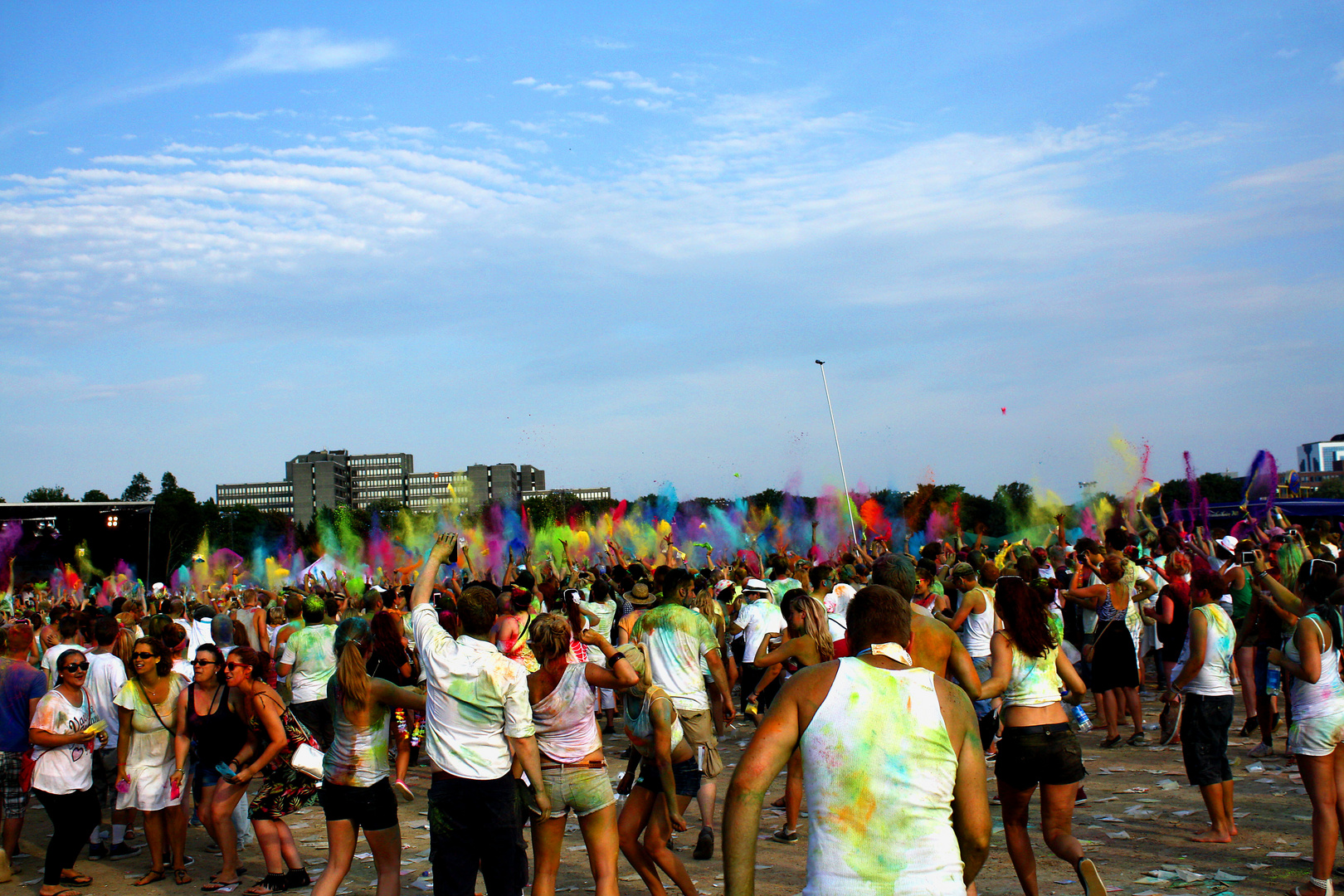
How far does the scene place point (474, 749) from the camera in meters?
4.92

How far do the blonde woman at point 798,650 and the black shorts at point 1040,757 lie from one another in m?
1.44

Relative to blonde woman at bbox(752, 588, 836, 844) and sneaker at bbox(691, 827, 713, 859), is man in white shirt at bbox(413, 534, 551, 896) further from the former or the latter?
blonde woman at bbox(752, 588, 836, 844)

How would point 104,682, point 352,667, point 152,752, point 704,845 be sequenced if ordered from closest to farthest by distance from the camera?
point 352,667 < point 704,845 < point 152,752 < point 104,682

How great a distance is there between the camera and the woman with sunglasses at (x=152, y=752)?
7.04 metres

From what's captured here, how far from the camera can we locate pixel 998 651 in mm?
5543

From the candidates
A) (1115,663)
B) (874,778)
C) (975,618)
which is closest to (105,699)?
(975,618)

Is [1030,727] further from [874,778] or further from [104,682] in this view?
[104,682]

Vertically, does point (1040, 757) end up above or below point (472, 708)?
below

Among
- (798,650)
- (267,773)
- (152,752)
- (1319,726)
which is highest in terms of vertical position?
(798,650)

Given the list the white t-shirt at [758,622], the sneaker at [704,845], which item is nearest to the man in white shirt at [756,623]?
the white t-shirt at [758,622]

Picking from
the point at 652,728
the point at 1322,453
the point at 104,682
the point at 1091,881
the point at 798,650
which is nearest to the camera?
the point at 1091,881

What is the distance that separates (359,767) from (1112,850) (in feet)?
14.9

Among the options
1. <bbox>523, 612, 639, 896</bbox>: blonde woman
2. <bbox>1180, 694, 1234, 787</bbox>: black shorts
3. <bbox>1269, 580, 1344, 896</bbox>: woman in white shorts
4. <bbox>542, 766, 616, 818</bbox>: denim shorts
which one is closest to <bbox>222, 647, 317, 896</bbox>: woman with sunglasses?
<bbox>523, 612, 639, 896</bbox>: blonde woman

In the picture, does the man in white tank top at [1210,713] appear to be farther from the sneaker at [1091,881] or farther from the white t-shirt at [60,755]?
the white t-shirt at [60,755]
